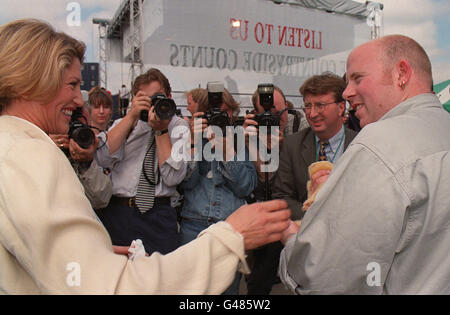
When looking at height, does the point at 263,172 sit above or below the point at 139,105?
below

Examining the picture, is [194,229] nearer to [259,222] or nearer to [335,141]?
[335,141]

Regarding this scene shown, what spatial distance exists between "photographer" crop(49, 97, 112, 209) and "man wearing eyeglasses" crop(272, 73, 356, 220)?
1096 mm

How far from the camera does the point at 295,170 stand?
232cm

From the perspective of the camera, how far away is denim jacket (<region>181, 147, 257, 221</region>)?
2.21m

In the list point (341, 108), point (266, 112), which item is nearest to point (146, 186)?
point (266, 112)

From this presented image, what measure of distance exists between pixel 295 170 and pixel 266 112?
0.44 meters

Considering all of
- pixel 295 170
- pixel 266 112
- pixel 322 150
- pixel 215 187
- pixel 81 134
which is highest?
pixel 266 112

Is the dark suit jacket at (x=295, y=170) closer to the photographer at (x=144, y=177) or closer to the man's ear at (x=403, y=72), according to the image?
the photographer at (x=144, y=177)

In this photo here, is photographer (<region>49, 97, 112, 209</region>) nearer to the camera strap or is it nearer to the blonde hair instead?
the camera strap

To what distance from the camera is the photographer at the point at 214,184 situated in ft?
7.19

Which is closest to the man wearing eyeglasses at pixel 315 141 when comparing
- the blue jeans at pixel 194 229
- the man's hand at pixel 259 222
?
the blue jeans at pixel 194 229

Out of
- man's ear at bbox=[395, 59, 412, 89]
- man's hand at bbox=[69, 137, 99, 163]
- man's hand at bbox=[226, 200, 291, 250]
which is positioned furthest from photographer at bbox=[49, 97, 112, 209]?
man's ear at bbox=[395, 59, 412, 89]
